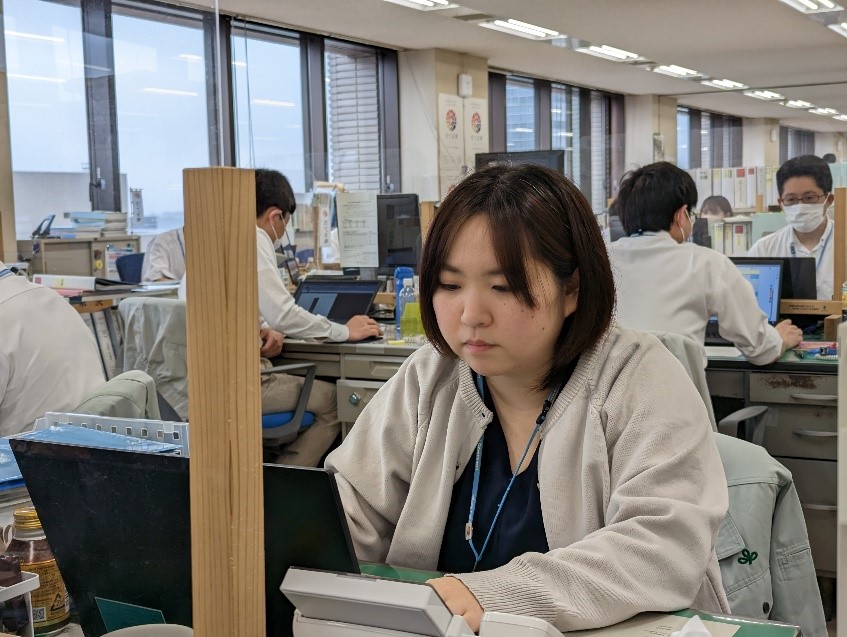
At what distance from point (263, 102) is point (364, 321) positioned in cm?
439

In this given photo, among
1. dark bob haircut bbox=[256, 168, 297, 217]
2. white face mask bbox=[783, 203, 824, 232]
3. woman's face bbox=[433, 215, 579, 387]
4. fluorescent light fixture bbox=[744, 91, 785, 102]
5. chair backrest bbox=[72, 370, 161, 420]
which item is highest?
fluorescent light fixture bbox=[744, 91, 785, 102]

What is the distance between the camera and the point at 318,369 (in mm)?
4078

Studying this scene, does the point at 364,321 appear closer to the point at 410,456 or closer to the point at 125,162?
the point at 410,456

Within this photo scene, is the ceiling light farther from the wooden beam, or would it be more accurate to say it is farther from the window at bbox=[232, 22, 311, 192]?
the window at bbox=[232, 22, 311, 192]

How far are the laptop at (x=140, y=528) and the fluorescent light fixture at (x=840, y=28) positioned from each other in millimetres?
8272

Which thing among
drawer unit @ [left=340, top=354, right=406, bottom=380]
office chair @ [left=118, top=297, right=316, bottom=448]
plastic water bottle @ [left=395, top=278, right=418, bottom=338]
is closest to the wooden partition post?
office chair @ [left=118, top=297, right=316, bottom=448]

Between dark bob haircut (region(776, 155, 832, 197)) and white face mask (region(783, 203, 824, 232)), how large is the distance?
83 millimetres

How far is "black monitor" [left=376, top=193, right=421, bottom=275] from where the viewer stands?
4.65 meters

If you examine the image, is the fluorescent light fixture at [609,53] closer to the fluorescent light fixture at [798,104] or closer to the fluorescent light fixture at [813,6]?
the fluorescent light fixture at [813,6]

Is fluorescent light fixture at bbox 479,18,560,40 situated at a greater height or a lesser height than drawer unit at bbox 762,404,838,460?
greater

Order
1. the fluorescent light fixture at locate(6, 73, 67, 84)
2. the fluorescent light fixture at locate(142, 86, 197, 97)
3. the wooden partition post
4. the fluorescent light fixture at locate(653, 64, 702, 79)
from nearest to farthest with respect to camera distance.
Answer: the wooden partition post, the fluorescent light fixture at locate(6, 73, 67, 84), the fluorescent light fixture at locate(142, 86, 197, 97), the fluorescent light fixture at locate(653, 64, 702, 79)

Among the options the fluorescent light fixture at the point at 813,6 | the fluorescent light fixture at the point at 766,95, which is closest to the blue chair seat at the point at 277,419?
the fluorescent light fixture at the point at 766,95

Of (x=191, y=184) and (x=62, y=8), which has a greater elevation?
(x=62, y=8)

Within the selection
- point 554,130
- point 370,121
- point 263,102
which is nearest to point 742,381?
point 263,102
